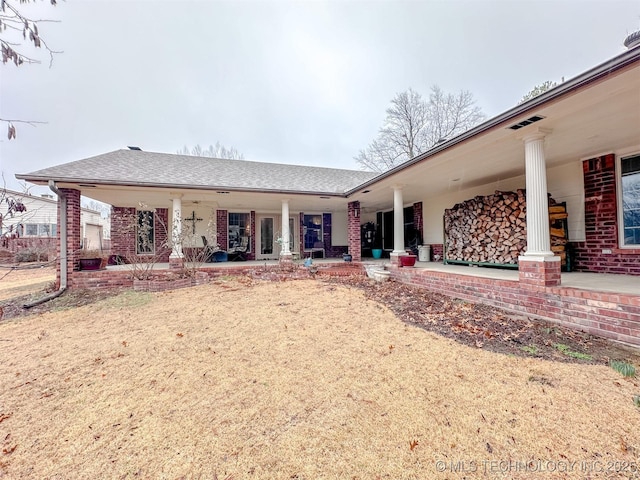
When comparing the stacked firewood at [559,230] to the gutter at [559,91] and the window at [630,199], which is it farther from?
the gutter at [559,91]

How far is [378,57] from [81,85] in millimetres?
14934

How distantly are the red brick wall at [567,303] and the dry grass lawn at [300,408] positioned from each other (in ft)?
3.10

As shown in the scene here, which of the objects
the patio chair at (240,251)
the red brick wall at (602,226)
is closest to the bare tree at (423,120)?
the patio chair at (240,251)

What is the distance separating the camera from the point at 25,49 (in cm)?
225

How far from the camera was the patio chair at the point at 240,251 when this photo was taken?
37.1 feet

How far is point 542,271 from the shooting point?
394cm

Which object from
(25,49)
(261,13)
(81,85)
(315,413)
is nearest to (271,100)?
(261,13)

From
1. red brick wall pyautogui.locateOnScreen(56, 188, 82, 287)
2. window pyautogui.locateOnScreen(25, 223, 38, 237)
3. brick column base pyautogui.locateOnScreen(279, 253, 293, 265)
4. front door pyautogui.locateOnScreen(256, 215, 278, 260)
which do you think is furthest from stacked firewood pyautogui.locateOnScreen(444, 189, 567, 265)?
window pyautogui.locateOnScreen(25, 223, 38, 237)

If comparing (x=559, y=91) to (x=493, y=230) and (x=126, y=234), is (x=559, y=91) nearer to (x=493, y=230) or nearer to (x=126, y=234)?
(x=493, y=230)

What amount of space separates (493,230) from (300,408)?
6505mm

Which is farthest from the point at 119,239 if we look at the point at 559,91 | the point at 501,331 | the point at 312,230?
the point at 559,91

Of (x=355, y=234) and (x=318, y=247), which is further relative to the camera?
(x=318, y=247)

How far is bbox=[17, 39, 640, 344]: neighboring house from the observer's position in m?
3.41

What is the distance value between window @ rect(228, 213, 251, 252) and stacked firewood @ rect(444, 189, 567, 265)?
7989mm
